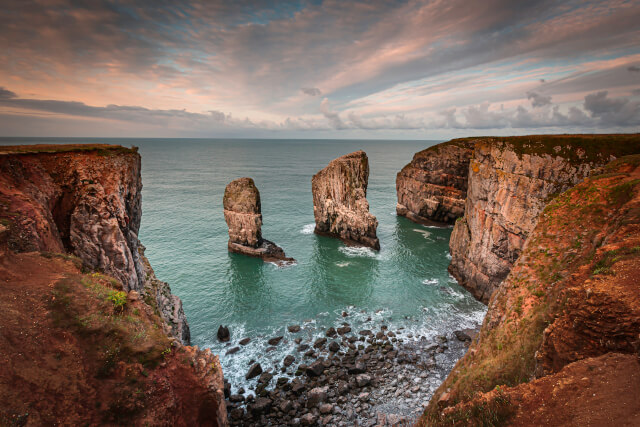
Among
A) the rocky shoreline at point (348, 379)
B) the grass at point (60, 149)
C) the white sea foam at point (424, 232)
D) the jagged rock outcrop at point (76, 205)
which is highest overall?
the grass at point (60, 149)

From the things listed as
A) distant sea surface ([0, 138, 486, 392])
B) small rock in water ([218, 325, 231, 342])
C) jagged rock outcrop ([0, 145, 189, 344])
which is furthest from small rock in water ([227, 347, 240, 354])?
jagged rock outcrop ([0, 145, 189, 344])

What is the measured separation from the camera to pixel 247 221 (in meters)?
40.0

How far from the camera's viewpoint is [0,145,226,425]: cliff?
28.7 ft

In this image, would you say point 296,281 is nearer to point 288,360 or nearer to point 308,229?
point 288,360

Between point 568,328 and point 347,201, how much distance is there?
121 feet

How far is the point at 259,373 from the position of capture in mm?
20766

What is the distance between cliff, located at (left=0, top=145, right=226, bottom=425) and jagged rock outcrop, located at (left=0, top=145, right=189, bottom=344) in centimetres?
5

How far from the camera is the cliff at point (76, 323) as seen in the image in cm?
873

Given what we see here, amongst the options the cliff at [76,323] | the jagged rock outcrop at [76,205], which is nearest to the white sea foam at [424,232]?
the jagged rock outcrop at [76,205]

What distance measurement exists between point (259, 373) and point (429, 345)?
46.1 feet

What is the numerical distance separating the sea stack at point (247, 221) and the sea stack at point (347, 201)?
36.1 feet

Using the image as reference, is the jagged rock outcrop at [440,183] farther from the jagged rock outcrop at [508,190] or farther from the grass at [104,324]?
the grass at [104,324]

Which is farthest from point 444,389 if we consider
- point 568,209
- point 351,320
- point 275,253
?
point 275,253

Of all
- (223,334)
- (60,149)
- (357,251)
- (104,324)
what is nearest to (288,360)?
(223,334)
